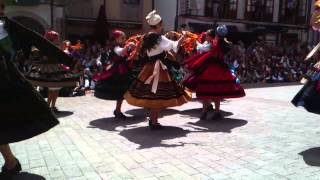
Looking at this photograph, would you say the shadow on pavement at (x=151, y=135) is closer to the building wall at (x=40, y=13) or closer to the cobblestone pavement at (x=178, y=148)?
the cobblestone pavement at (x=178, y=148)

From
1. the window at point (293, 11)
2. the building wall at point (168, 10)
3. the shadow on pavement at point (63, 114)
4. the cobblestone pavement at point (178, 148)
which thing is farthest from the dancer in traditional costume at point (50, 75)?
the window at point (293, 11)

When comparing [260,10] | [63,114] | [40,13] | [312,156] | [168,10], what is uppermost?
[260,10]

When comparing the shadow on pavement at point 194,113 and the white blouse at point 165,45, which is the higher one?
the white blouse at point 165,45

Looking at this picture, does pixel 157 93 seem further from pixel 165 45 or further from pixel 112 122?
pixel 112 122

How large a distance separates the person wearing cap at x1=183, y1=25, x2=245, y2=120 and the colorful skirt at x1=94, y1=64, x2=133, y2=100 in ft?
3.42

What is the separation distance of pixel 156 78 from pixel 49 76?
2.88m

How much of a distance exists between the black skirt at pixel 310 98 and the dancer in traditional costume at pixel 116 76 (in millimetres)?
3199

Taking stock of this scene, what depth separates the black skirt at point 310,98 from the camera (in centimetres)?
502

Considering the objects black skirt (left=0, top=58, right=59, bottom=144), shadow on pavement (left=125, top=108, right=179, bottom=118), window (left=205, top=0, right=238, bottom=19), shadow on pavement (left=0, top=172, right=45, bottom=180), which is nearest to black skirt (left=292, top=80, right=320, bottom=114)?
black skirt (left=0, top=58, right=59, bottom=144)

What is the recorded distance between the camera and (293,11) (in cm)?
3166

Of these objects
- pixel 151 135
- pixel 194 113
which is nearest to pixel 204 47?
pixel 194 113

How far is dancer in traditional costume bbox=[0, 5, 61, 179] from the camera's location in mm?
3930

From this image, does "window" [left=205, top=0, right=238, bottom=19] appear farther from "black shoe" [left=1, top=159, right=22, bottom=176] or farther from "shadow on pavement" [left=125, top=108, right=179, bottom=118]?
"black shoe" [left=1, top=159, right=22, bottom=176]

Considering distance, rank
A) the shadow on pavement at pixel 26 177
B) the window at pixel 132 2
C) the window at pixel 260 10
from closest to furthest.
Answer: the shadow on pavement at pixel 26 177 → the window at pixel 132 2 → the window at pixel 260 10
